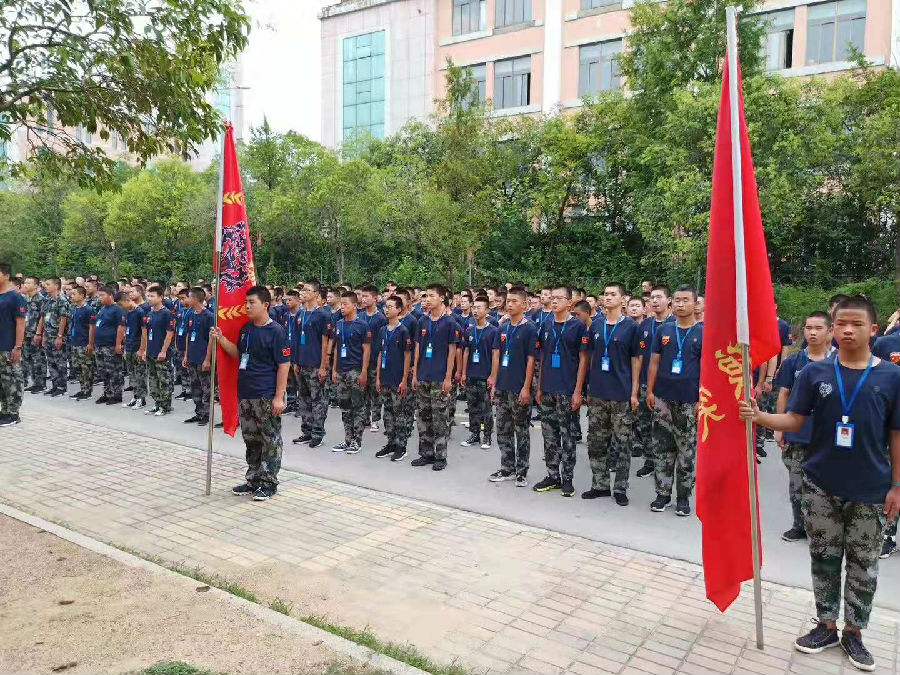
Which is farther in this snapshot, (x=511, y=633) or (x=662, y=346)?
(x=662, y=346)

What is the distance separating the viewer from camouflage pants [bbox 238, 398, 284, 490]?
719cm

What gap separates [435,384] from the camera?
865 centimetres

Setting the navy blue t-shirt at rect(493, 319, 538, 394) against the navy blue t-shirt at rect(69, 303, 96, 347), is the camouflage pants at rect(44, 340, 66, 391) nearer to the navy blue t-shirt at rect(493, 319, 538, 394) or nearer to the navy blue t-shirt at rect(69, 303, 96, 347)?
the navy blue t-shirt at rect(69, 303, 96, 347)

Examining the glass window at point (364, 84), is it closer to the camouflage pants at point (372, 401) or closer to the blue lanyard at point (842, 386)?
the camouflage pants at point (372, 401)

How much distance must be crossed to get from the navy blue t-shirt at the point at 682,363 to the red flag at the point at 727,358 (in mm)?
2271

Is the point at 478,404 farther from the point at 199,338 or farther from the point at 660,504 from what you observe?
the point at 199,338

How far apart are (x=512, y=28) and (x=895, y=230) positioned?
1878 cm

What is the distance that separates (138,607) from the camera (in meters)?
4.61

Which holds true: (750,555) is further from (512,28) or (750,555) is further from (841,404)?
(512,28)

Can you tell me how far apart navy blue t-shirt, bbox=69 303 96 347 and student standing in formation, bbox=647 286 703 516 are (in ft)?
33.8

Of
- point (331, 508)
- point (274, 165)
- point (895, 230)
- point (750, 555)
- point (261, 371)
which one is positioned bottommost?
point (331, 508)

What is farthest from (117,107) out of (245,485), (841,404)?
(841,404)

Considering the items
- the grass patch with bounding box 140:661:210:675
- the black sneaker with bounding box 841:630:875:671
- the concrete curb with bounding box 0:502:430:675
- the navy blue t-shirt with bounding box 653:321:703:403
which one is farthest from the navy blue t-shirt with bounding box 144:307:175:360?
the black sneaker with bounding box 841:630:875:671

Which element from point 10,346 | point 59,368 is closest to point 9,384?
point 10,346
